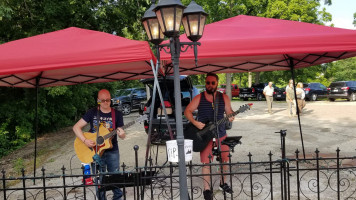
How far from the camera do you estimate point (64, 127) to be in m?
16.4

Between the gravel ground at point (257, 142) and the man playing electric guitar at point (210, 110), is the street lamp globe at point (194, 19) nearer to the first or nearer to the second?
the man playing electric guitar at point (210, 110)

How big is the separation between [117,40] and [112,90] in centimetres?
1381

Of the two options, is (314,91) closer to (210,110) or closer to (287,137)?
(287,137)

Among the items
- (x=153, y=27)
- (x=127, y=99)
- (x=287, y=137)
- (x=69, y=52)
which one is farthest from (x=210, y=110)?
(x=127, y=99)

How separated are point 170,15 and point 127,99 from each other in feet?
55.1

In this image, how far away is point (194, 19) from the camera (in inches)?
133

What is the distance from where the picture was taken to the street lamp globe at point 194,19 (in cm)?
336

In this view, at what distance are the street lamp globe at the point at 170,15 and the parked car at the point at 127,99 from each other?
52.2 ft

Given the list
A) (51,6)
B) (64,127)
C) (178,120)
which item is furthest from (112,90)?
(178,120)

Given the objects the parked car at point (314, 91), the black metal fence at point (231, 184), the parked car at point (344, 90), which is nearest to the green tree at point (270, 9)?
the parked car at point (314, 91)

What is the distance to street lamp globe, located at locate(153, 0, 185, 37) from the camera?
124 inches

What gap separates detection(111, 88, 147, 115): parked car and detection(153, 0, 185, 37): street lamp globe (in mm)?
15911

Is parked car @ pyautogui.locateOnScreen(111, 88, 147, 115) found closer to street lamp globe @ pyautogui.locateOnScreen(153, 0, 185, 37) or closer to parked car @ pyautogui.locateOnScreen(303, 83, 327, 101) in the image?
parked car @ pyautogui.locateOnScreen(303, 83, 327, 101)

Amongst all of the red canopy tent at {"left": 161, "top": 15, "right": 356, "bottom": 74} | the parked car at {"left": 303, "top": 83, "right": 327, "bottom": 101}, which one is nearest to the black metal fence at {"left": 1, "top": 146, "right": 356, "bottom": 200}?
the red canopy tent at {"left": 161, "top": 15, "right": 356, "bottom": 74}
